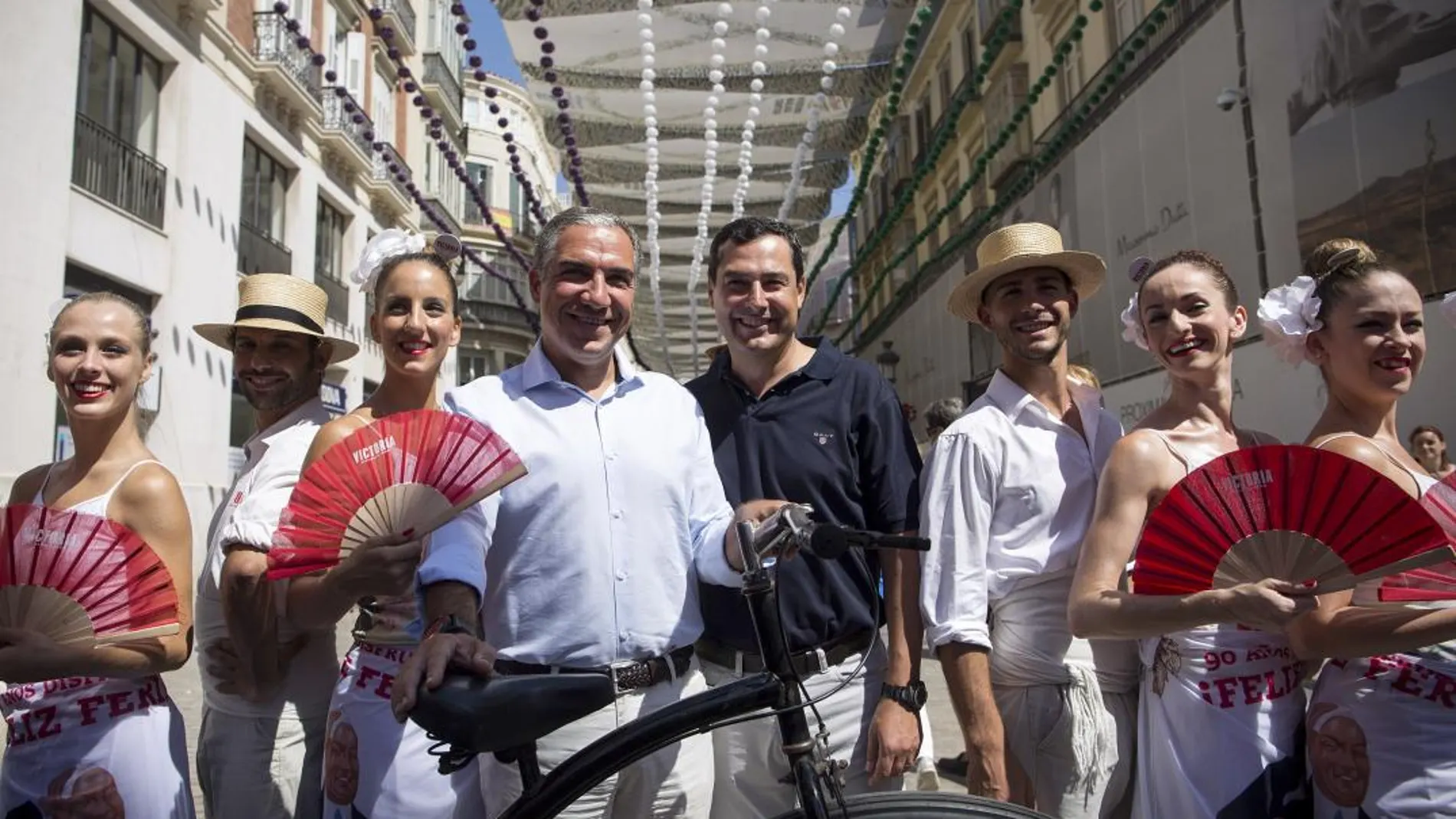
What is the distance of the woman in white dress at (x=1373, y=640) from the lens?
1.82m

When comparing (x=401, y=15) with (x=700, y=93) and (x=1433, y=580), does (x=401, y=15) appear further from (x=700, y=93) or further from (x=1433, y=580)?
(x=1433, y=580)

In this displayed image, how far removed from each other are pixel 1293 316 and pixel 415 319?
2.12 m

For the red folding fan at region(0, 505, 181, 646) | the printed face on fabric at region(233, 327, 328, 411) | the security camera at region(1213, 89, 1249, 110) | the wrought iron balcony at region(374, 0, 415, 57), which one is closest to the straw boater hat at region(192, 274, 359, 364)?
the printed face on fabric at region(233, 327, 328, 411)

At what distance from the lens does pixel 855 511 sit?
8.21 feet

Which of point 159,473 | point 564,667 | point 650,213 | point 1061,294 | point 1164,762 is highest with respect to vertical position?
point 650,213

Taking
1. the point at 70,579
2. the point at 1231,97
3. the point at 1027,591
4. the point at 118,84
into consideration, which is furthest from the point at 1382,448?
the point at 118,84

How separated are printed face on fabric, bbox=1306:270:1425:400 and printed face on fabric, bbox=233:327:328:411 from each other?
8.94 ft

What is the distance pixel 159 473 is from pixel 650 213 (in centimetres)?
698

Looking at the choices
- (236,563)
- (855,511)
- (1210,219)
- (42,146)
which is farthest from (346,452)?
(42,146)

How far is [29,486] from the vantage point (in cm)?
255

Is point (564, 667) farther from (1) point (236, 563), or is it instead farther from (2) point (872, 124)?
(2) point (872, 124)

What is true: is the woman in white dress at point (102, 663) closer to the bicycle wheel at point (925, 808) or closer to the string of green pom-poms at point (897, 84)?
the bicycle wheel at point (925, 808)

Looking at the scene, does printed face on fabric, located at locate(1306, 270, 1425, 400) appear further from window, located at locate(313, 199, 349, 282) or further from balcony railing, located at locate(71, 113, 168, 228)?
window, located at locate(313, 199, 349, 282)

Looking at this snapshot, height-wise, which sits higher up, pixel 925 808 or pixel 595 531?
pixel 595 531
